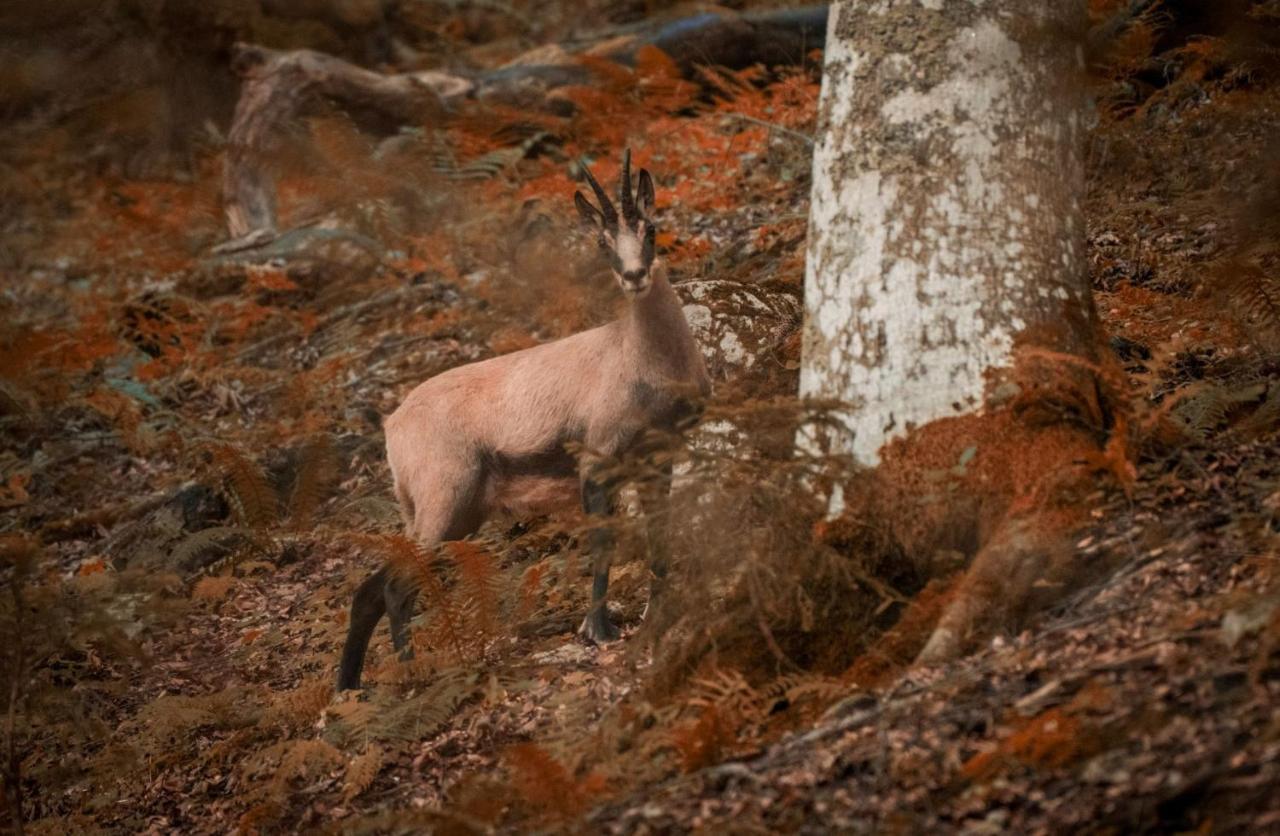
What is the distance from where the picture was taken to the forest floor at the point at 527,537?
4.14 m

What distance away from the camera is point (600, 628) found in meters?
6.81

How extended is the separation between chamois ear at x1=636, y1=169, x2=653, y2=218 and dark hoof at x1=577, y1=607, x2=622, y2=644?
2.22 metres

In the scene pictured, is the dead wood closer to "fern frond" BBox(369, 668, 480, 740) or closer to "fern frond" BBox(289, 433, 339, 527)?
"fern frond" BBox(289, 433, 339, 527)

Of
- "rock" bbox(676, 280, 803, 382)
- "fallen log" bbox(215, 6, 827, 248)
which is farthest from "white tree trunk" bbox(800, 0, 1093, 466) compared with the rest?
"fallen log" bbox(215, 6, 827, 248)

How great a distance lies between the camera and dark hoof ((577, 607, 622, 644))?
6.78 metres

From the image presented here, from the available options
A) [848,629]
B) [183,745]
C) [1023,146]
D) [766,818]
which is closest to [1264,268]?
[1023,146]

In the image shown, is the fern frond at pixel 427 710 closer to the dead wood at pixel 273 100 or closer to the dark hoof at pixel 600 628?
the dark hoof at pixel 600 628

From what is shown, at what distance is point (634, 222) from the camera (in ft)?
22.9

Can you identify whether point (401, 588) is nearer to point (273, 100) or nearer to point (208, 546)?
point (208, 546)

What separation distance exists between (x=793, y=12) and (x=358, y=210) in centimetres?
528

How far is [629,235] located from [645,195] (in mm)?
297

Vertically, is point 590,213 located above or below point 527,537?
above

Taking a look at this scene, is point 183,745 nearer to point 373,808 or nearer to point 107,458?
point 373,808

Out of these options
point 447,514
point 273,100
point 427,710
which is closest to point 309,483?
point 447,514
